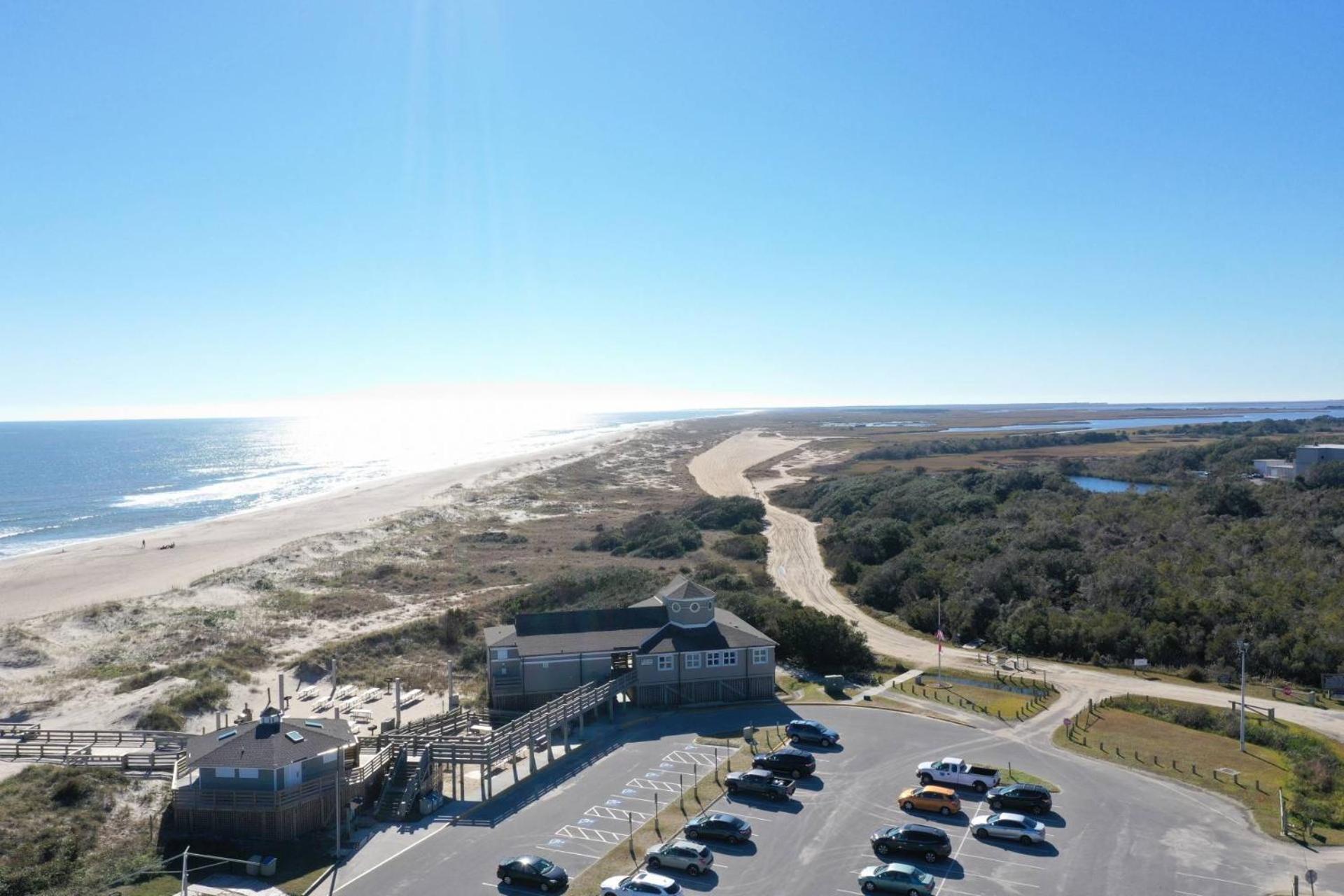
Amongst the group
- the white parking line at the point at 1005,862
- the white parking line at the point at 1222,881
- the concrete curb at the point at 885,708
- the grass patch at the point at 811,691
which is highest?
the white parking line at the point at 1222,881

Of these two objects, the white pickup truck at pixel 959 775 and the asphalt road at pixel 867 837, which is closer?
the asphalt road at pixel 867 837

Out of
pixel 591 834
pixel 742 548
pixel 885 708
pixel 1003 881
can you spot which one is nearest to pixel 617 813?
pixel 591 834

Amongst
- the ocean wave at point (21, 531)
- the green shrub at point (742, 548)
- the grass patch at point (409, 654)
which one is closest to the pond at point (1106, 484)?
the green shrub at point (742, 548)

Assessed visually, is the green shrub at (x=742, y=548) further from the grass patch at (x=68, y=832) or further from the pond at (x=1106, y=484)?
the grass patch at (x=68, y=832)

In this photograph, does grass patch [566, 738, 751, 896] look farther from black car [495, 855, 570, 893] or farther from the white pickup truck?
the white pickup truck

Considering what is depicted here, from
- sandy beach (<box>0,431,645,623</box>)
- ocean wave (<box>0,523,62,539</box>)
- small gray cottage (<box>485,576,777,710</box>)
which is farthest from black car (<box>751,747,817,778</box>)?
ocean wave (<box>0,523,62,539</box>)

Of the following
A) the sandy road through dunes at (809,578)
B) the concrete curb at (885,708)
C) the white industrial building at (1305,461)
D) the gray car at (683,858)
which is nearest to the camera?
the gray car at (683,858)

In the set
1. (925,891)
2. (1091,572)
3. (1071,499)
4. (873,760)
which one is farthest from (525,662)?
(1071,499)
